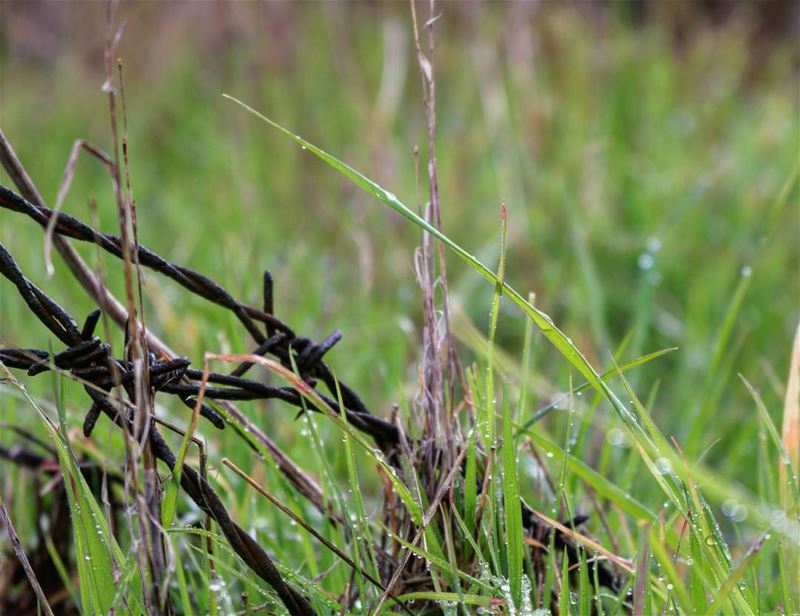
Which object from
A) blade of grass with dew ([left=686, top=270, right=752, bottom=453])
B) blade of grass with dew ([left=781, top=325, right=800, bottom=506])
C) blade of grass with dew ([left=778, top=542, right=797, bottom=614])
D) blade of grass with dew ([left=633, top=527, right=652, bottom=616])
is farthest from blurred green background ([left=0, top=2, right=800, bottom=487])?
blade of grass with dew ([left=633, top=527, right=652, bottom=616])

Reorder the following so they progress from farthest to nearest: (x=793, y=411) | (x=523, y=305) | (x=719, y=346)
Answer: (x=719, y=346), (x=793, y=411), (x=523, y=305)

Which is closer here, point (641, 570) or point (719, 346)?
A: point (641, 570)

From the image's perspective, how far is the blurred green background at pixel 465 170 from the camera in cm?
181

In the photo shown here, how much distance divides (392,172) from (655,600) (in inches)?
71.8

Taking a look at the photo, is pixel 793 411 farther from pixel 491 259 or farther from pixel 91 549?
pixel 491 259

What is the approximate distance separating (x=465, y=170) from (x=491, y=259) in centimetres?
67

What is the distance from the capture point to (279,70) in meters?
3.48

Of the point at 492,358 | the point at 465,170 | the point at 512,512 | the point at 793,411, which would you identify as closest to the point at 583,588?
the point at 512,512

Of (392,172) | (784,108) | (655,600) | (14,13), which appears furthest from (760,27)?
(655,600)

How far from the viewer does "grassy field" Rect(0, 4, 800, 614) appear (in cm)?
80

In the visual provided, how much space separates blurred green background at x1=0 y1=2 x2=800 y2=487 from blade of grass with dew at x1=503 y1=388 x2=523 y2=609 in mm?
464

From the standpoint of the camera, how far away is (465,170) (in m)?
2.86

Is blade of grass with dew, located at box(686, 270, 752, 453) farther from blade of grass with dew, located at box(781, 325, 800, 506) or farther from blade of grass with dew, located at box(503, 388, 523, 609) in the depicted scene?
blade of grass with dew, located at box(503, 388, 523, 609)

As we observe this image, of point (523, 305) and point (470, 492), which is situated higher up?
point (523, 305)
